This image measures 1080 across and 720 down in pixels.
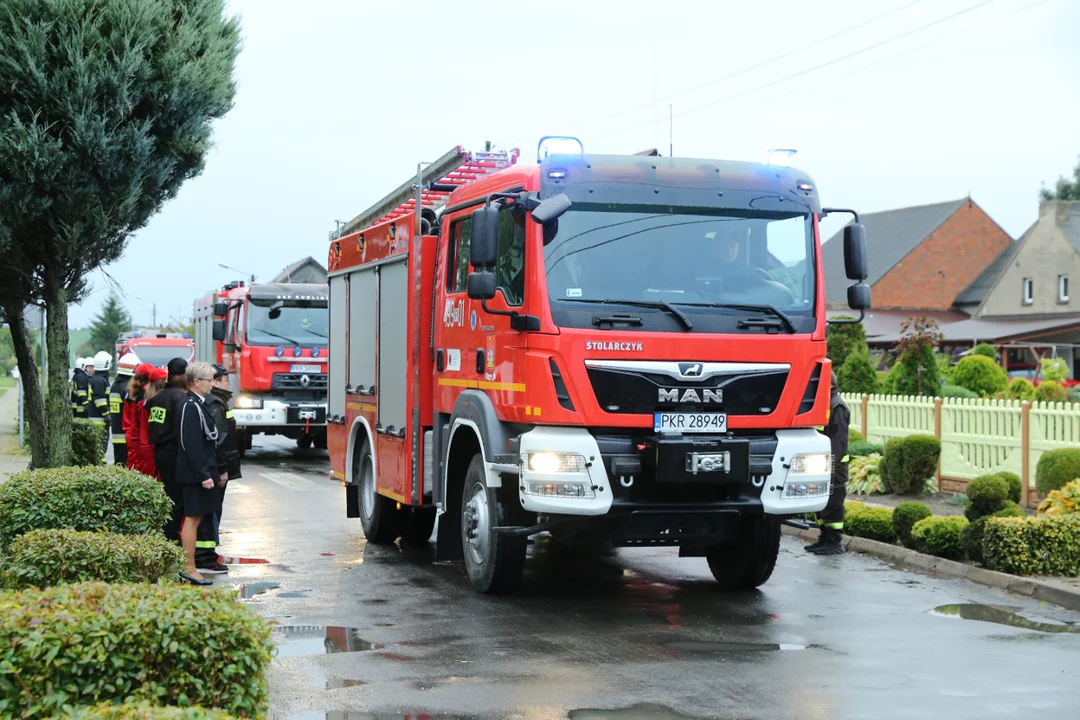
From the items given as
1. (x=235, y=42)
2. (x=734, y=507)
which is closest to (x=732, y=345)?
(x=734, y=507)

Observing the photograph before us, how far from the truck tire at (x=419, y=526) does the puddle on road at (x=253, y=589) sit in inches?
89.6

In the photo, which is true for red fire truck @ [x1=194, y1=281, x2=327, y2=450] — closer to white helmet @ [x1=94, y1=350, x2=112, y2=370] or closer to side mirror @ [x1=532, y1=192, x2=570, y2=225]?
white helmet @ [x1=94, y1=350, x2=112, y2=370]

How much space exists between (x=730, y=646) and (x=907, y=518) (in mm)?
4534

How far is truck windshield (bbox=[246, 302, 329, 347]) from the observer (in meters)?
22.3

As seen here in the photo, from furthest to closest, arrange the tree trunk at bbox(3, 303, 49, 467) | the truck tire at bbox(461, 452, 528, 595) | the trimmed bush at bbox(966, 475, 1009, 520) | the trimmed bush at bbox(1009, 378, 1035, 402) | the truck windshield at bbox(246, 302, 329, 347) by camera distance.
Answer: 1. the trimmed bush at bbox(1009, 378, 1035, 402)
2. the truck windshield at bbox(246, 302, 329, 347)
3. the tree trunk at bbox(3, 303, 49, 467)
4. the trimmed bush at bbox(966, 475, 1009, 520)
5. the truck tire at bbox(461, 452, 528, 595)

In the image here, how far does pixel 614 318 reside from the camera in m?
8.52

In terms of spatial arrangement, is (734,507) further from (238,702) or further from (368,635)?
(238,702)

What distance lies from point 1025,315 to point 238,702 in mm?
54218

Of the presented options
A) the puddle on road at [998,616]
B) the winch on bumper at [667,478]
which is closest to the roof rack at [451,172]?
the winch on bumper at [667,478]

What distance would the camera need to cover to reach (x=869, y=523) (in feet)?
40.5

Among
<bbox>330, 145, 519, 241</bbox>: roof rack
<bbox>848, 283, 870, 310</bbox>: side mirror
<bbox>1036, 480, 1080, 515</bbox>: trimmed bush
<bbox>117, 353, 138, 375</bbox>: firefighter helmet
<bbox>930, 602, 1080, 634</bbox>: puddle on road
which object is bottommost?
<bbox>930, 602, 1080, 634</bbox>: puddle on road

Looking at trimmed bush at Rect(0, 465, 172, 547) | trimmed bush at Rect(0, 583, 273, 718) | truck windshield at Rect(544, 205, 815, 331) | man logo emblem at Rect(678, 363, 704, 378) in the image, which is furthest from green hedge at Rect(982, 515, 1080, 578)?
trimmed bush at Rect(0, 583, 273, 718)

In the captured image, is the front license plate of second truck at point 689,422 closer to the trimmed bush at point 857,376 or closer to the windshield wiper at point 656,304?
the windshield wiper at point 656,304

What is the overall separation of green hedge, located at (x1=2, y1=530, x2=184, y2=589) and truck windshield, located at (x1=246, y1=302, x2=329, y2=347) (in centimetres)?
1545
